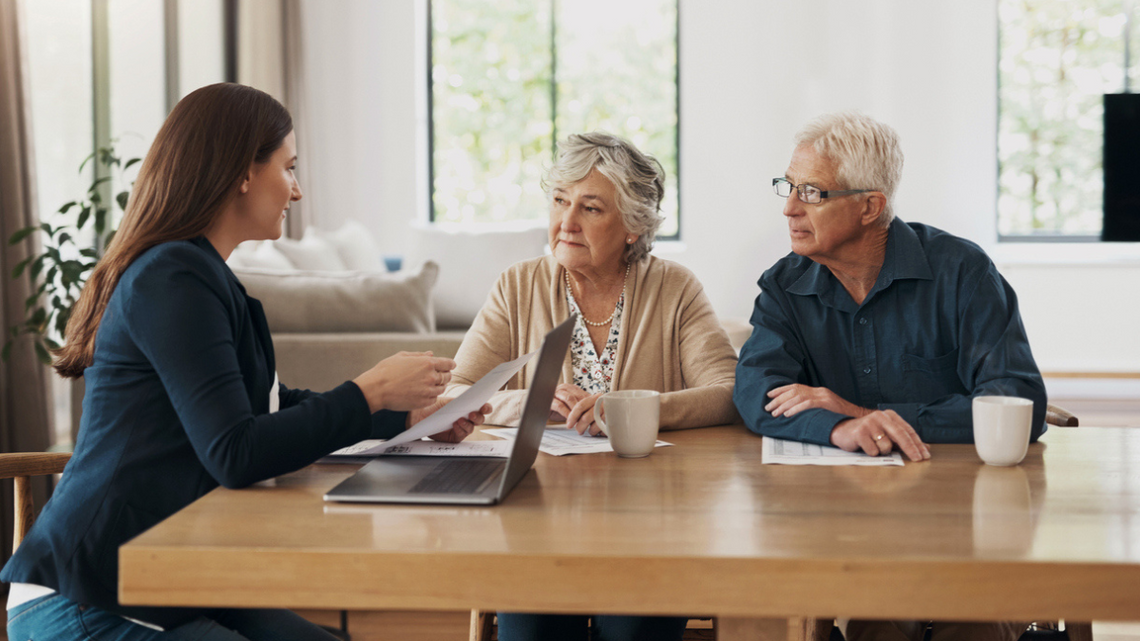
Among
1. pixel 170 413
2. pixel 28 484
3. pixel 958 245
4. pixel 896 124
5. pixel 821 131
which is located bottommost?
pixel 28 484

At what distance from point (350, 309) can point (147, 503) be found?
1.81m

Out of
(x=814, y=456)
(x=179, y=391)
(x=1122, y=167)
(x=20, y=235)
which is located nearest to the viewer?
(x=179, y=391)

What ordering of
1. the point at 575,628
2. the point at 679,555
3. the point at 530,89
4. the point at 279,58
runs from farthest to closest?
the point at 530,89 < the point at 279,58 < the point at 575,628 < the point at 679,555

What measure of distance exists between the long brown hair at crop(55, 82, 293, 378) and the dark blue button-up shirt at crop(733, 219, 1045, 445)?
87cm

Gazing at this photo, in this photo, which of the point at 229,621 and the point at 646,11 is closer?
the point at 229,621

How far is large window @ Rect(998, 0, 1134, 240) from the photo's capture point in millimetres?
5906

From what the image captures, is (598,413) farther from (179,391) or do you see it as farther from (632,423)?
(179,391)

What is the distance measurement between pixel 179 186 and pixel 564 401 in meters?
0.70

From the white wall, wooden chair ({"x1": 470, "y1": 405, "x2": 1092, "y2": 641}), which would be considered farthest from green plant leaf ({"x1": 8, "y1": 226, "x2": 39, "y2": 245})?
the white wall

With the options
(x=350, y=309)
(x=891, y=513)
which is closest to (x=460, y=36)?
(x=350, y=309)

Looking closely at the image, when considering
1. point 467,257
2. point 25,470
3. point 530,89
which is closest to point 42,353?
point 25,470

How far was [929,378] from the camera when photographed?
164 cm

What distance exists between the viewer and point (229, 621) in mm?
1229

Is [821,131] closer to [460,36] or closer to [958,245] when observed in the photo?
[958,245]
